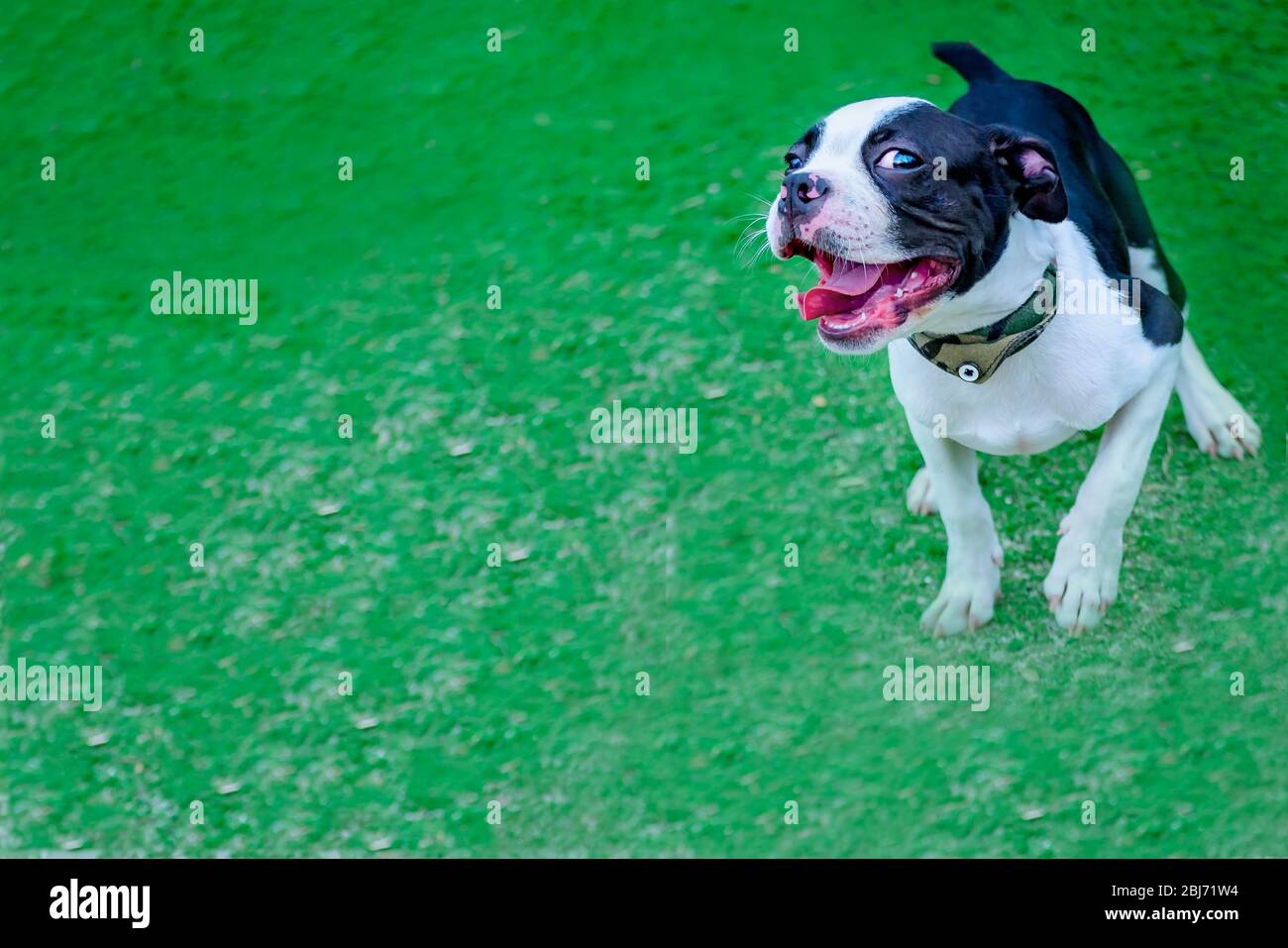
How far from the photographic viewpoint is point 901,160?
368cm

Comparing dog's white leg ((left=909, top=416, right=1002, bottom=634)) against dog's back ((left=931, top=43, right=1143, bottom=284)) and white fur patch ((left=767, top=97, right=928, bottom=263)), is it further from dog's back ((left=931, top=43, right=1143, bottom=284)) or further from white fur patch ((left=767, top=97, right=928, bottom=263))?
white fur patch ((left=767, top=97, right=928, bottom=263))

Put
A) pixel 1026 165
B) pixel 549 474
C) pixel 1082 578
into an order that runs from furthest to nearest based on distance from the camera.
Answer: pixel 549 474 → pixel 1082 578 → pixel 1026 165

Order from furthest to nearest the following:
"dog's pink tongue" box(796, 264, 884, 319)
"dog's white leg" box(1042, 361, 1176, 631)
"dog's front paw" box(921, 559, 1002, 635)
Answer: "dog's front paw" box(921, 559, 1002, 635) < "dog's white leg" box(1042, 361, 1176, 631) < "dog's pink tongue" box(796, 264, 884, 319)

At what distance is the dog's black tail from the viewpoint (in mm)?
5008

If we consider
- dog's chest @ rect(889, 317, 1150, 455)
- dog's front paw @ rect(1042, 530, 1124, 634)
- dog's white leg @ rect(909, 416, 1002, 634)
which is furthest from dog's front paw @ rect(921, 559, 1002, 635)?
dog's chest @ rect(889, 317, 1150, 455)

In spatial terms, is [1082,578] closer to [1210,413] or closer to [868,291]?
[1210,413]

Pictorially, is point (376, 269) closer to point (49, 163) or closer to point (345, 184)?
point (345, 184)

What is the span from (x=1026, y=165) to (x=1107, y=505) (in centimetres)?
110

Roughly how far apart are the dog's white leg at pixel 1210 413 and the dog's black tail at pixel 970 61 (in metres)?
1.14

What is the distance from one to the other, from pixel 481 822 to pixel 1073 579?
198cm

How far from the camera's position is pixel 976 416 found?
4.29 m

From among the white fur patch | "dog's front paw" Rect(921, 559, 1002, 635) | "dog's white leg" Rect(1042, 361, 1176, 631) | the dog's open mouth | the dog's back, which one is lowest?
"dog's front paw" Rect(921, 559, 1002, 635)

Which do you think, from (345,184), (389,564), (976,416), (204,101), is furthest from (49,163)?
(976,416)

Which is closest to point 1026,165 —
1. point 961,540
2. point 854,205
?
point 854,205
